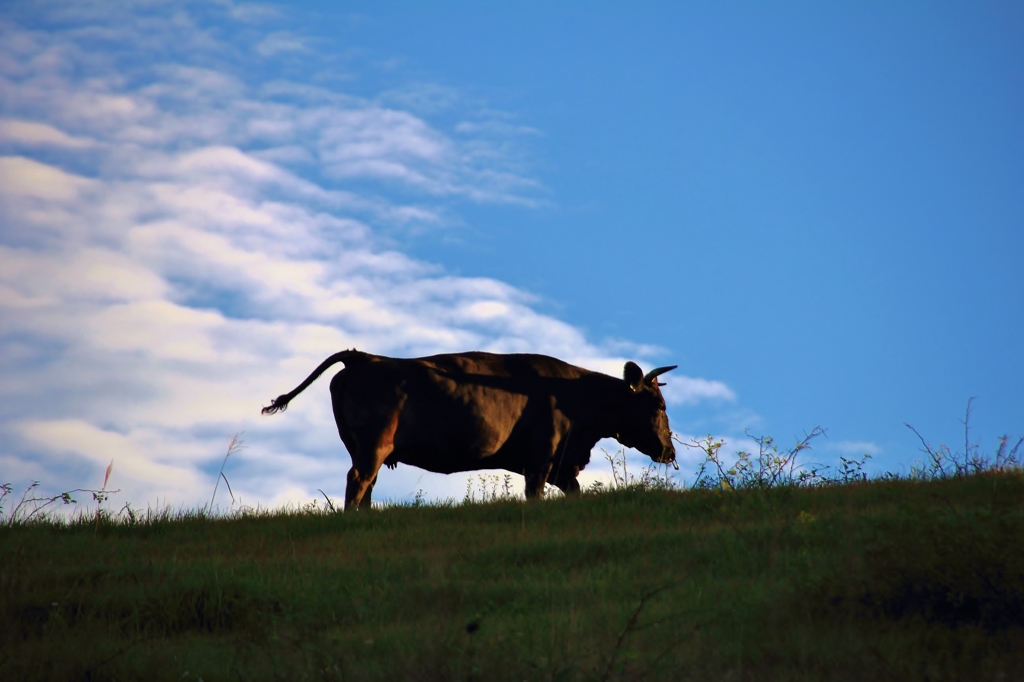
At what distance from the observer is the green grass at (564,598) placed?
5.59 m

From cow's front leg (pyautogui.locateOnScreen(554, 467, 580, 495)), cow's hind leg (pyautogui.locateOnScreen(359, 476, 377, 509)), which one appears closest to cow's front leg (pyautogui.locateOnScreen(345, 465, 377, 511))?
cow's hind leg (pyautogui.locateOnScreen(359, 476, 377, 509))

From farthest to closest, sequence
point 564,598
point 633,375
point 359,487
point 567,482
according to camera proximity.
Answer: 1. point 633,375
2. point 567,482
3. point 359,487
4. point 564,598

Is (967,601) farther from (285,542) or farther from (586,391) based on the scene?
(586,391)

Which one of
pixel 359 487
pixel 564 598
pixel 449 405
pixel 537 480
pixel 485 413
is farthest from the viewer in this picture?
pixel 537 480

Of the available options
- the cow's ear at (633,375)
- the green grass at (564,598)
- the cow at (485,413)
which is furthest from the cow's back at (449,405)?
the green grass at (564,598)

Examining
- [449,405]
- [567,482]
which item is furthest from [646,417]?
[449,405]

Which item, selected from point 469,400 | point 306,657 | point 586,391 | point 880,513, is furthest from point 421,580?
point 586,391

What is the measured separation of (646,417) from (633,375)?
2.20 ft

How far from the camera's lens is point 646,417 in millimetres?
14969

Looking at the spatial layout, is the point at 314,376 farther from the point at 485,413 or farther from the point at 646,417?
the point at 646,417

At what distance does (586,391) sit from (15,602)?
8511mm

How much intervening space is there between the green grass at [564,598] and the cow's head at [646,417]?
4.45 meters

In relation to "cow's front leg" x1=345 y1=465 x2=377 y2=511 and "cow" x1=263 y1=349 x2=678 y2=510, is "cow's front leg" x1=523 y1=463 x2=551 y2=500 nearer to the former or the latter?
"cow" x1=263 y1=349 x2=678 y2=510

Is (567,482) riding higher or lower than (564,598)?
higher
